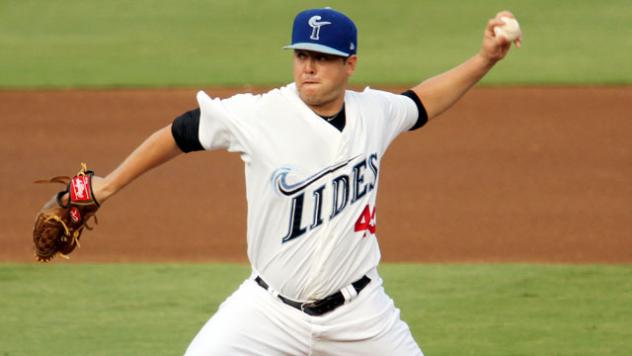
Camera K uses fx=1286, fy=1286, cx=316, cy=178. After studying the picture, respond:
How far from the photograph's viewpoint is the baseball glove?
198 inches

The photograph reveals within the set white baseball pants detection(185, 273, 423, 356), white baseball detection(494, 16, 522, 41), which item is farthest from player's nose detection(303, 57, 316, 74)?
white baseball pants detection(185, 273, 423, 356)

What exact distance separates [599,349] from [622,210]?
362 centimetres

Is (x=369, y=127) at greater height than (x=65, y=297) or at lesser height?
greater

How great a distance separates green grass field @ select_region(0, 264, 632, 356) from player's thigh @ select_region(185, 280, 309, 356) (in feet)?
7.58

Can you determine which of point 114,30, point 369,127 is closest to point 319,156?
point 369,127

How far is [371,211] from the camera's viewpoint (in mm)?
4926

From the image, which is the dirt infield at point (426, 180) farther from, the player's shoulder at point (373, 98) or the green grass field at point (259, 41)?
the player's shoulder at point (373, 98)

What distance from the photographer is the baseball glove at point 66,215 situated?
502 centimetres

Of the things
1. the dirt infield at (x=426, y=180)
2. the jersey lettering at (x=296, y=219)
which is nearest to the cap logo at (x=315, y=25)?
the jersey lettering at (x=296, y=219)

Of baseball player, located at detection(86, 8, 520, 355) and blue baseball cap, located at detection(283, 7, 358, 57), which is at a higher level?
blue baseball cap, located at detection(283, 7, 358, 57)

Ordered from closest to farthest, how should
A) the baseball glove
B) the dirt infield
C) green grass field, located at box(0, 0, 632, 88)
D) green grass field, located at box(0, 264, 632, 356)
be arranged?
the baseball glove, green grass field, located at box(0, 264, 632, 356), the dirt infield, green grass field, located at box(0, 0, 632, 88)

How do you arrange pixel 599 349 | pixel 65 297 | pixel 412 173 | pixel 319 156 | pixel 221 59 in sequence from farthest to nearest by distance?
1. pixel 221 59
2. pixel 412 173
3. pixel 65 297
4. pixel 599 349
5. pixel 319 156

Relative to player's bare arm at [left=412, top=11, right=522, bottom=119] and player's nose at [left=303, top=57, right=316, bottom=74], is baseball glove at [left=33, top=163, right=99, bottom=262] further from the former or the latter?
player's bare arm at [left=412, top=11, right=522, bottom=119]

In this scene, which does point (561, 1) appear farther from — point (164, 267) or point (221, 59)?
point (164, 267)
